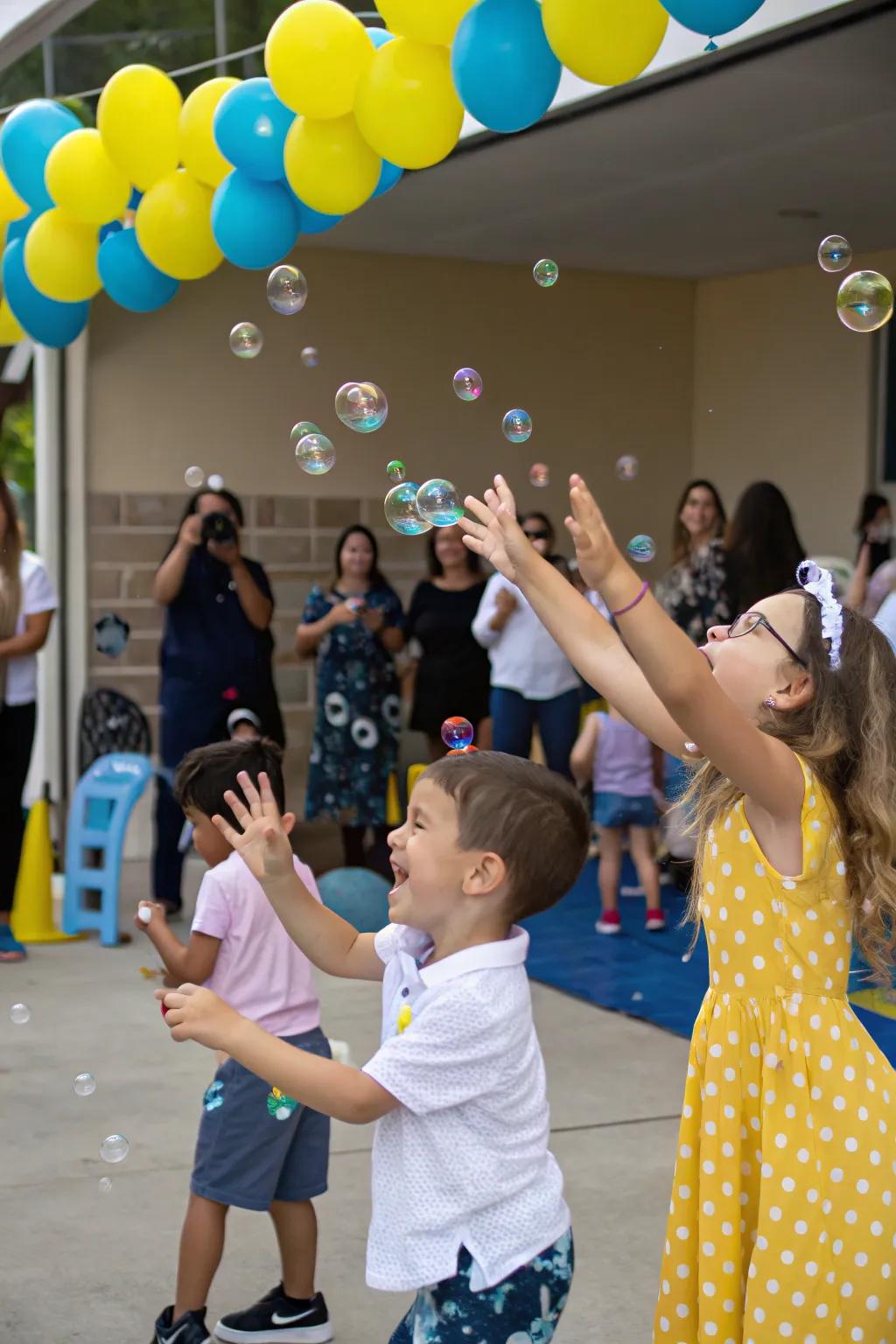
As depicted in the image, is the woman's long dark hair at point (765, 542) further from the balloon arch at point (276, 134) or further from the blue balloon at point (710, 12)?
the blue balloon at point (710, 12)

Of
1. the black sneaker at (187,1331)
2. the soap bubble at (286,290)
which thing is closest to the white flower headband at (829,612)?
the black sneaker at (187,1331)

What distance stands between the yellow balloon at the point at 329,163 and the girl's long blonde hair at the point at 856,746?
2170mm

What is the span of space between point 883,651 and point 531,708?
4835 millimetres

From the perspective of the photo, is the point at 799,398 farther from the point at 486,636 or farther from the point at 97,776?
the point at 97,776

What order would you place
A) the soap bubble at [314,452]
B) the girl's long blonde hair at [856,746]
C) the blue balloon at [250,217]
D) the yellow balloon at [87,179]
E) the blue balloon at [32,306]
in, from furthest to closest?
1. the blue balloon at [32,306]
2. the yellow balloon at [87,179]
3. the blue balloon at [250,217]
4. the soap bubble at [314,452]
5. the girl's long blonde hair at [856,746]

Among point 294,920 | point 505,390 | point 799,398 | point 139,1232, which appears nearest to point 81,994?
point 139,1232

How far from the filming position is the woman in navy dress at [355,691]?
7113mm

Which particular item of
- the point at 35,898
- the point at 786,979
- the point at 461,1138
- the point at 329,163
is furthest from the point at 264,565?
the point at 461,1138

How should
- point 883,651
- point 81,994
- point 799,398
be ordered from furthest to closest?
1. point 799,398
2. point 81,994
3. point 883,651

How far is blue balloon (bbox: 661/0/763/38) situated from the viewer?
3.16 m

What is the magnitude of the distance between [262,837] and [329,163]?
7.85 ft

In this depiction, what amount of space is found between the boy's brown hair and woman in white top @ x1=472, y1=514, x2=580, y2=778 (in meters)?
4.86

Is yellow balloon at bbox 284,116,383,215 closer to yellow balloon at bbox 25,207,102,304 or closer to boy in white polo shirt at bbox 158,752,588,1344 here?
yellow balloon at bbox 25,207,102,304

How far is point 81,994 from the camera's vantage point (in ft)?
18.8
